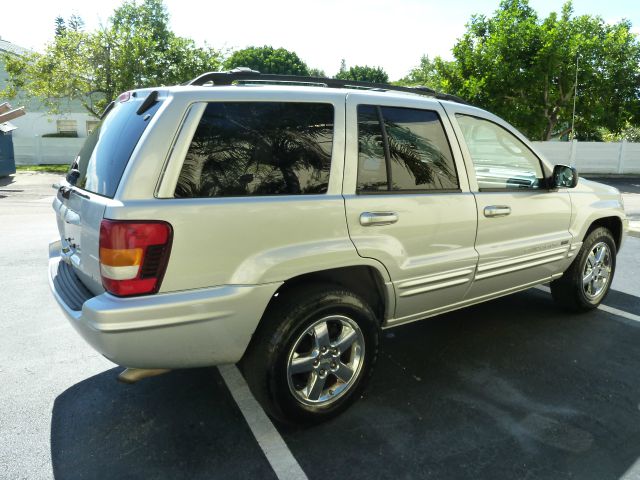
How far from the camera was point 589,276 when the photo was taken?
14.6ft

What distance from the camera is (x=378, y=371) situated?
337cm

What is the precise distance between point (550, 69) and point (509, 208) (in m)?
22.0

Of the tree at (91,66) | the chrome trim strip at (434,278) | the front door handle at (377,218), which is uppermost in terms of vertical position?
the tree at (91,66)

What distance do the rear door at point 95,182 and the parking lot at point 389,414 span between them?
0.84 m

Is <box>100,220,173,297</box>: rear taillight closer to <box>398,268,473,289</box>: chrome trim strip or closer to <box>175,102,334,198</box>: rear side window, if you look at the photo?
<box>175,102,334,198</box>: rear side window

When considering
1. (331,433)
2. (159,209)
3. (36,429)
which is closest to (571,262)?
(331,433)

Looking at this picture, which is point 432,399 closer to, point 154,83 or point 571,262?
point 571,262

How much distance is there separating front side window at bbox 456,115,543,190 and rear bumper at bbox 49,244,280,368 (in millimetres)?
1839

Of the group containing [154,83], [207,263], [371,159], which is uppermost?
[154,83]

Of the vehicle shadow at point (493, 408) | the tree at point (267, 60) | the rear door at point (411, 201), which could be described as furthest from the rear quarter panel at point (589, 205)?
the tree at point (267, 60)

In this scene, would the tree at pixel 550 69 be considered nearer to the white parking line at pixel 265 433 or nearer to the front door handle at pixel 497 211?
the front door handle at pixel 497 211

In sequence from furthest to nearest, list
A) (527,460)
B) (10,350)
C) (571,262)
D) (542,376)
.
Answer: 1. (571,262)
2. (10,350)
3. (542,376)
4. (527,460)

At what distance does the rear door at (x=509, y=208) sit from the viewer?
11.1 feet

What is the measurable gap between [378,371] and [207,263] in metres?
1.63
